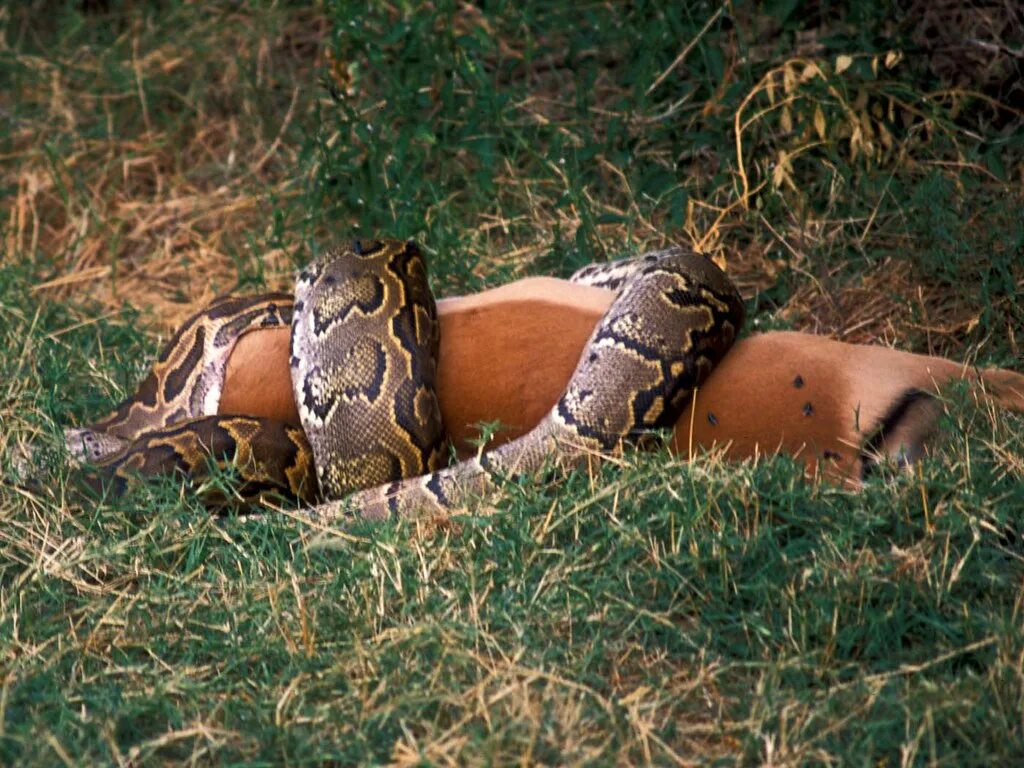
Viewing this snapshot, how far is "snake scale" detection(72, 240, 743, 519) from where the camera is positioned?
15.9ft

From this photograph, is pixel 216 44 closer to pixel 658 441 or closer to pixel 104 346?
pixel 104 346

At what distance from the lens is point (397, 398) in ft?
16.5

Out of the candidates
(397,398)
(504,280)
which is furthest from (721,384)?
(504,280)

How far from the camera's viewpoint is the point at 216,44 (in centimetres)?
897

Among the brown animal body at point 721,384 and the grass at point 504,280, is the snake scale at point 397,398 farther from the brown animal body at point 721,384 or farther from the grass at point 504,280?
the grass at point 504,280

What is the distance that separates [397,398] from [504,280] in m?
1.82

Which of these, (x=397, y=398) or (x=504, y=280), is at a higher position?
(x=397, y=398)

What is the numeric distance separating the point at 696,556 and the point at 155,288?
4.66 m

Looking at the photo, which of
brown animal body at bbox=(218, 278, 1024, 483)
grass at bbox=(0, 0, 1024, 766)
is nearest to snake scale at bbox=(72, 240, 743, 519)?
brown animal body at bbox=(218, 278, 1024, 483)

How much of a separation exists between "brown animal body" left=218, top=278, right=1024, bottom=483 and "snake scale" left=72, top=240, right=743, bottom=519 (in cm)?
10

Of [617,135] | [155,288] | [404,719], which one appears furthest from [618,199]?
[404,719]

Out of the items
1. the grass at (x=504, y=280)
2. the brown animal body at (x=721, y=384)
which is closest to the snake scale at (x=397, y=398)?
the brown animal body at (x=721, y=384)

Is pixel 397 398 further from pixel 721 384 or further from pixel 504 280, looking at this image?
pixel 504 280

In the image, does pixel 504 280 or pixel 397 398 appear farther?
pixel 504 280
